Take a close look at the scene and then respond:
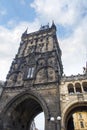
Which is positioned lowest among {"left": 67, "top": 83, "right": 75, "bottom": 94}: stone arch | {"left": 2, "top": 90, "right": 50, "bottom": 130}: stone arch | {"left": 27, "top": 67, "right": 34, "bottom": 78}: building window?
{"left": 2, "top": 90, "right": 50, "bottom": 130}: stone arch

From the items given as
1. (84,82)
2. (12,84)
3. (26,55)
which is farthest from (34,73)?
(84,82)

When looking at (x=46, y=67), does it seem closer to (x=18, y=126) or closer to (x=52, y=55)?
(x=52, y=55)

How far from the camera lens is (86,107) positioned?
20484 millimetres

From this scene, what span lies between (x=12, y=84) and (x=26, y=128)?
721cm

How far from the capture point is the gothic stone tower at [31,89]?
762 inches

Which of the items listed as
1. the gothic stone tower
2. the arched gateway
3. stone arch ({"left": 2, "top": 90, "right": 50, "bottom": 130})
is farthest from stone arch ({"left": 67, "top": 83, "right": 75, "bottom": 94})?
stone arch ({"left": 2, "top": 90, "right": 50, "bottom": 130})

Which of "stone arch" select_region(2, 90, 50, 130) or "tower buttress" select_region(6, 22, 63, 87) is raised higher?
"tower buttress" select_region(6, 22, 63, 87)

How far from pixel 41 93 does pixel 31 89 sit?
174cm

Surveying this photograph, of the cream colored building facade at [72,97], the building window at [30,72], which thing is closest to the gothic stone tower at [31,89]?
the building window at [30,72]

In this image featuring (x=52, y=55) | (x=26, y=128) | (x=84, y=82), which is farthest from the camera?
(x=52, y=55)

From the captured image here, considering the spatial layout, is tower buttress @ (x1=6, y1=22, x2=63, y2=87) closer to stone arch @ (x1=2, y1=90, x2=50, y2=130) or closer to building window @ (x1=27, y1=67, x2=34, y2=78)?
building window @ (x1=27, y1=67, x2=34, y2=78)

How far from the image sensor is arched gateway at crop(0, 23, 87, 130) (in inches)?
728

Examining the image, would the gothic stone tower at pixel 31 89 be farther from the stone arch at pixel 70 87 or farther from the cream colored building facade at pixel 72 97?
the stone arch at pixel 70 87

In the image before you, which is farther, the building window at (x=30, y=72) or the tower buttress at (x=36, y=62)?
the building window at (x=30, y=72)
